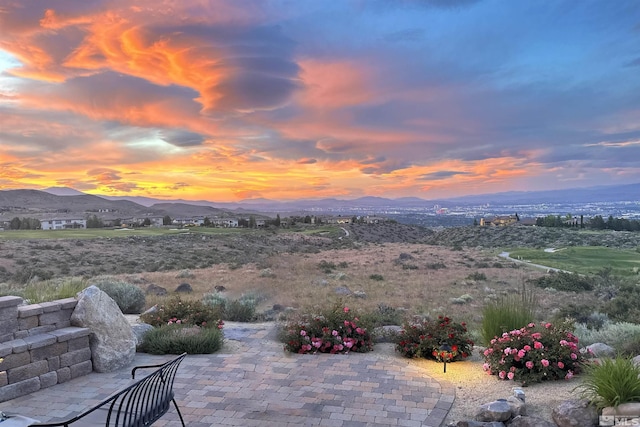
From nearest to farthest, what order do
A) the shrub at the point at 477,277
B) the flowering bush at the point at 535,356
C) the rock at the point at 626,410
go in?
the rock at the point at 626,410, the flowering bush at the point at 535,356, the shrub at the point at 477,277

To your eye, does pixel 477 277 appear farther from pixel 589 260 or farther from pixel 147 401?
pixel 147 401

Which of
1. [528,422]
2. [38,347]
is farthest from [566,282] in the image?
[38,347]

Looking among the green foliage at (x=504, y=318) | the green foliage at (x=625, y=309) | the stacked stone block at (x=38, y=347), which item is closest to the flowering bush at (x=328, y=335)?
the green foliage at (x=504, y=318)

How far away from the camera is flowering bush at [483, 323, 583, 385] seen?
213 inches

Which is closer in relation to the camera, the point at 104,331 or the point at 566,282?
the point at 104,331

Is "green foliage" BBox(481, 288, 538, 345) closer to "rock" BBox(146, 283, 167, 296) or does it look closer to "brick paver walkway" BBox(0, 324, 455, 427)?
"brick paver walkway" BBox(0, 324, 455, 427)

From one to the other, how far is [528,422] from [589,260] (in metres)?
26.2

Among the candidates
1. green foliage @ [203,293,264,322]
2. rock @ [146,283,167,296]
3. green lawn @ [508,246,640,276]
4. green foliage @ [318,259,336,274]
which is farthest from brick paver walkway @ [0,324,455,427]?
green lawn @ [508,246,640,276]

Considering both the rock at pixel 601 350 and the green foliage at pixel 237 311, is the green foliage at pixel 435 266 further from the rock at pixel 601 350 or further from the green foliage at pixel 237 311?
the rock at pixel 601 350

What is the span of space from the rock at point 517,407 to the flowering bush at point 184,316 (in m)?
5.53

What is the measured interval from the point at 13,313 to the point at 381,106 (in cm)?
1400

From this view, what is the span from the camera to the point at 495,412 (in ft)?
14.1

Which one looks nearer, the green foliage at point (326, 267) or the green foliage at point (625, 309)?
the green foliage at point (625, 309)

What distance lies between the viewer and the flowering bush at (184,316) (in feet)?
27.0
